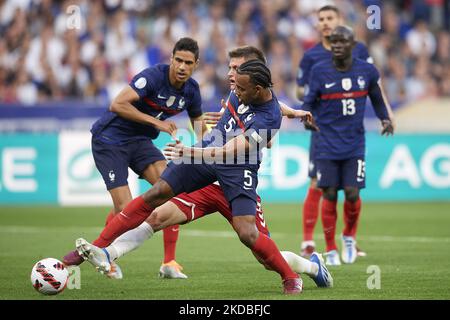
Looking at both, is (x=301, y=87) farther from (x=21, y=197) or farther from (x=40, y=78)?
(x=40, y=78)

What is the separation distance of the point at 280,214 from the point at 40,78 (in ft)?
20.2

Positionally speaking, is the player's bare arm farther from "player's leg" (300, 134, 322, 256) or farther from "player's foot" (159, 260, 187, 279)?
"player's leg" (300, 134, 322, 256)

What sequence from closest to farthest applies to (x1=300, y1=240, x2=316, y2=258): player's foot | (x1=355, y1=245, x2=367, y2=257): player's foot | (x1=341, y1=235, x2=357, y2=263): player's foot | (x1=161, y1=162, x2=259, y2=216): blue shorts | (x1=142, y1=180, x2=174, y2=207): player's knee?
(x1=161, y1=162, x2=259, y2=216): blue shorts → (x1=142, y1=180, x2=174, y2=207): player's knee → (x1=341, y1=235, x2=357, y2=263): player's foot → (x1=355, y1=245, x2=367, y2=257): player's foot → (x1=300, y1=240, x2=316, y2=258): player's foot

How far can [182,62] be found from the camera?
10008 millimetres

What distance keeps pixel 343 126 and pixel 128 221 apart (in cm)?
353

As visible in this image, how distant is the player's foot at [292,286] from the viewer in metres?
8.61

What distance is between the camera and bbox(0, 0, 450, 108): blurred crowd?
812 inches

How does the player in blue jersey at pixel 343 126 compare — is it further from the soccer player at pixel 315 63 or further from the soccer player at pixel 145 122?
the soccer player at pixel 145 122

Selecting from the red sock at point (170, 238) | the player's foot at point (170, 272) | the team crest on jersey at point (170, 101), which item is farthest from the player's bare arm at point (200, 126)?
the player's foot at point (170, 272)

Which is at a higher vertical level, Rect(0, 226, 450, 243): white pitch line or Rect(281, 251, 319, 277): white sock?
Rect(281, 251, 319, 277): white sock

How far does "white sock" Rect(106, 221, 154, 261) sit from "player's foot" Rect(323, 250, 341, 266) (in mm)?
2754

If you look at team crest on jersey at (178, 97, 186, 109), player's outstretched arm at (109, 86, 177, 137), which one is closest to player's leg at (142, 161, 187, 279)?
team crest on jersey at (178, 97, 186, 109)
